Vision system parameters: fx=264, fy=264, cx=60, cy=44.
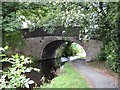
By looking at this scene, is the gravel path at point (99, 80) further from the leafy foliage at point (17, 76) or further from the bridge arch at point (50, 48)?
the bridge arch at point (50, 48)

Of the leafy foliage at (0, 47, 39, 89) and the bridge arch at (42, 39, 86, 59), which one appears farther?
the bridge arch at (42, 39, 86, 59)

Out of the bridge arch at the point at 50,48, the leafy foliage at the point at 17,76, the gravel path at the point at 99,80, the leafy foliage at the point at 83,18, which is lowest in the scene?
the gravel path at the point at 99,80

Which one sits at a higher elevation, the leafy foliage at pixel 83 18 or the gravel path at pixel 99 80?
the leafy foliage at pixel 83 18

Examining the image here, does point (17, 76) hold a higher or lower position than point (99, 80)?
higher

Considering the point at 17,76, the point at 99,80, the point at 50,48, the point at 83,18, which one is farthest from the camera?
the point at 50,48

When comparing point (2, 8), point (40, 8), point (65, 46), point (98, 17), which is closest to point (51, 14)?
point (40, 8)

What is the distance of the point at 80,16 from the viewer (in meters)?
8.43

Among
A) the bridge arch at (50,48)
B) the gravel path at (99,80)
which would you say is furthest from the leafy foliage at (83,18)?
the bridge arch at (50,48)

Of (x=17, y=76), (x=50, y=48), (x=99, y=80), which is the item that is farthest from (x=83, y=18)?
(x=50, y=48)

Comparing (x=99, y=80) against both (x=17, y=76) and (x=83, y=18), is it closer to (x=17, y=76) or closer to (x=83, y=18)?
(x=83, y=18)

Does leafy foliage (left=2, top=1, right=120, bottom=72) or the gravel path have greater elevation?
leafy foliage (left=2, top=1, right=120, bottom=72)

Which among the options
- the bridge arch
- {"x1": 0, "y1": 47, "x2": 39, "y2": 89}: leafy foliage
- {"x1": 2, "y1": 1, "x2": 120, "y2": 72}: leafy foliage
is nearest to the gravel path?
{"x1": 2, "y1": 1, "x2": 120, "y2": 72}: leafy foliage

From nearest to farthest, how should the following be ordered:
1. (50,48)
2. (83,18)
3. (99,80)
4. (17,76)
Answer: (17,76) < (83,18) < (99,80) < (50,48)

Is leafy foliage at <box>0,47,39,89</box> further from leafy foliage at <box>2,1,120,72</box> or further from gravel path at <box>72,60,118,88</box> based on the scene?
gravel path at <box>72,60,118,88</box>
